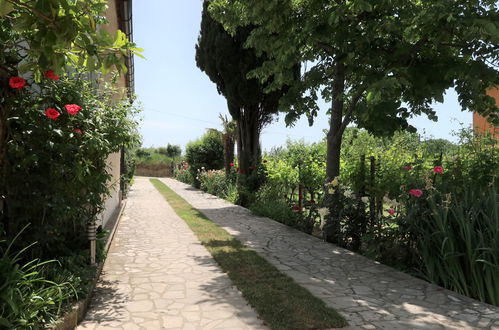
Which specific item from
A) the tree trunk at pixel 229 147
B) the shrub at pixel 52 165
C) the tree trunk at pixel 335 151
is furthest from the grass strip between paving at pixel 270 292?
the tree trunk at pixel 229 147

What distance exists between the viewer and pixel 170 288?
4.19 meters

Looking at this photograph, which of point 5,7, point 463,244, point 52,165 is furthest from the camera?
point 463,244

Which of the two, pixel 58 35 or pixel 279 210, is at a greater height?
pixel 58 35

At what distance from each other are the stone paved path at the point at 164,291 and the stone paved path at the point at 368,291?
100cm

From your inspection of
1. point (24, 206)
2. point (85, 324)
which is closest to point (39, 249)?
point (24, 206)

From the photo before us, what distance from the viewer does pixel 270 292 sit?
3.99 meters

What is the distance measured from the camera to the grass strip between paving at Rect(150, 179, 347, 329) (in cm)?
327

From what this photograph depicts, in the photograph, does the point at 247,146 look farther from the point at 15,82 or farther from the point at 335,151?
the point at 15,82

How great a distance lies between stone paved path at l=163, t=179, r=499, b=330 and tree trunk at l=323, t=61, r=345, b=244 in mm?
292

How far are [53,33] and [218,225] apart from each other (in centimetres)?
674

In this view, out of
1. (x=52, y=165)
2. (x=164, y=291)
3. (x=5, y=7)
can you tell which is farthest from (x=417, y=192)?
(x=5, y=7)

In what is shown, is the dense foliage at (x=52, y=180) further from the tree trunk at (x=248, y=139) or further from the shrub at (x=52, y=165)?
the tree trunk at (x=248, y=139)

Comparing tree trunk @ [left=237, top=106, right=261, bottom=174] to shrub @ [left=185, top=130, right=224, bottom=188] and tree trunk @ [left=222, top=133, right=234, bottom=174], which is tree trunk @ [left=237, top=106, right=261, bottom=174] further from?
shrub @ [left=185, top=130, right=224, bottom=188]

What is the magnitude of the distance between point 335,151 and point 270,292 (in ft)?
12.1
